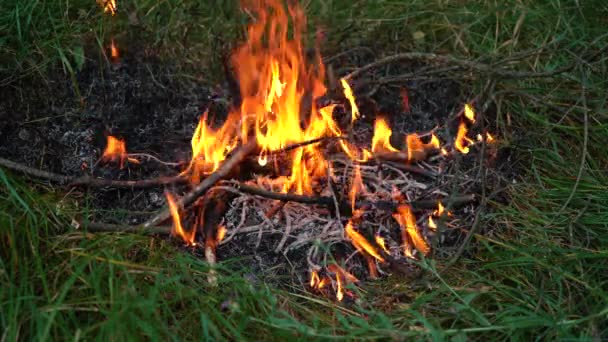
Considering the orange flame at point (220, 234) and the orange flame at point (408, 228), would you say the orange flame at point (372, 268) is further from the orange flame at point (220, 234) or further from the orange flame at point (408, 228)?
the orange flame at point (220, 234)

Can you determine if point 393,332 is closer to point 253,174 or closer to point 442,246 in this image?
point 442,246

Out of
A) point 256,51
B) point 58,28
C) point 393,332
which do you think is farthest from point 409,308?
point 58,28

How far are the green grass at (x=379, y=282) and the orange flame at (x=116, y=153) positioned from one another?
29cm

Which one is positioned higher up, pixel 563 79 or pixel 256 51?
pixel 256 51

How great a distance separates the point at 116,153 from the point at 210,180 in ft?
1.62

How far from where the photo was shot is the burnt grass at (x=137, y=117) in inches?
95.9

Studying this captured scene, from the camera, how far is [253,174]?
8.11ft

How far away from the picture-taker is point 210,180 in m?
2.31

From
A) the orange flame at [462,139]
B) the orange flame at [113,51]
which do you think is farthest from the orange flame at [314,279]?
the orange flame at [113,51]

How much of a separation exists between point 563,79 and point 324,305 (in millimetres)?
1520

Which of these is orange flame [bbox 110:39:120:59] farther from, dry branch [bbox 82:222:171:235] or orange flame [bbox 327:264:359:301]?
orange flame [bbox 327:264:359:301]

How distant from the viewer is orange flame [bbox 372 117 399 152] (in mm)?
2617

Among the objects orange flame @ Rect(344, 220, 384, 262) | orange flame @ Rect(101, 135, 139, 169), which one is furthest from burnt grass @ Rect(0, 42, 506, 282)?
orange flame @ Rect(344, 220, 384, 262)

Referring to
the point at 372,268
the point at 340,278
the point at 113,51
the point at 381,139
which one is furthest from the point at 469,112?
the point at 113,51
